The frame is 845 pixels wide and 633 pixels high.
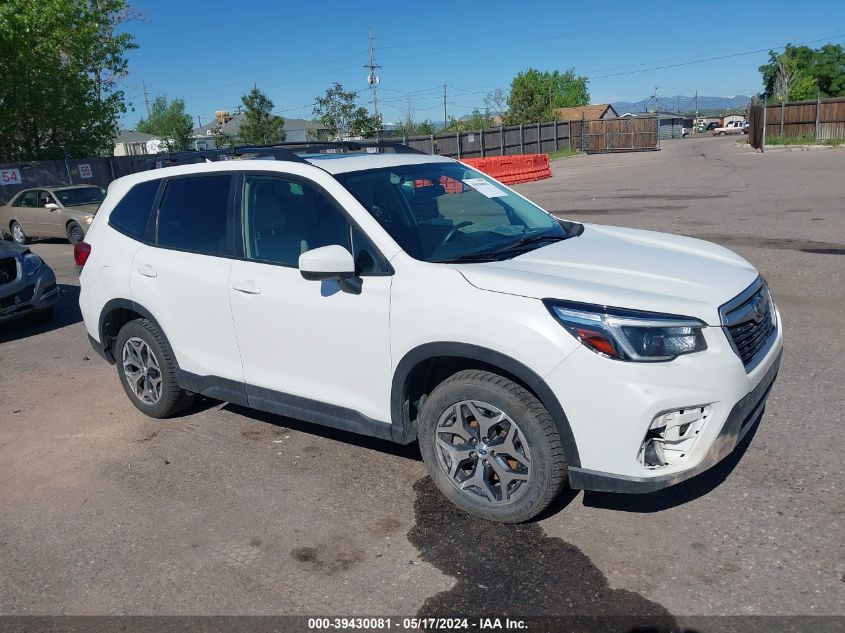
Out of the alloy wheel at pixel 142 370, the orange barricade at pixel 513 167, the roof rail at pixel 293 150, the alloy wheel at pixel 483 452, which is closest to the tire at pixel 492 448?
the alloy wheel at pixel 483 452

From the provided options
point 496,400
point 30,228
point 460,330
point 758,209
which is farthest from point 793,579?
point 30,228

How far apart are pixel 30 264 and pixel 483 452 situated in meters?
7.22

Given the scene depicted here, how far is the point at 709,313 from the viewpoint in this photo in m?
3.21

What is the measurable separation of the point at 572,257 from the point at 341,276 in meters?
1.23

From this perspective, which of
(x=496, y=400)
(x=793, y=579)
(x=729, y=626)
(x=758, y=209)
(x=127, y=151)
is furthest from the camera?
(x=127, y=151)

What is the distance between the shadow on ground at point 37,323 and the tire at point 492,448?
21.8ft

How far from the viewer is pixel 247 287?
14.1 ft

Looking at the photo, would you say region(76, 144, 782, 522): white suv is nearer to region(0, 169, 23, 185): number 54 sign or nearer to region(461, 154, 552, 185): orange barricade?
region(461, 154, 552, 185): orange barricade

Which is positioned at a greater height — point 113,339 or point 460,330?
point 460,330

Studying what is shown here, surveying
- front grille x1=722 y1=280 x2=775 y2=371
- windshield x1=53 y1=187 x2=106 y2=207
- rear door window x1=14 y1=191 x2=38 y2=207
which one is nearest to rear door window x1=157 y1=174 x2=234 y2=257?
front grille x1=722 y1=280 x2=775 y2=371

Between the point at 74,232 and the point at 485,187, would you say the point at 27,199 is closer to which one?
the point at 74,232

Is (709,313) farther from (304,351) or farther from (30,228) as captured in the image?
(30,228)

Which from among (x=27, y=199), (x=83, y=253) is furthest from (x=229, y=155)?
(x=27, y=199)

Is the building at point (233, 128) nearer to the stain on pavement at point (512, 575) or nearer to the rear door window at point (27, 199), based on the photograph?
the rear door window at point (27, 199)
